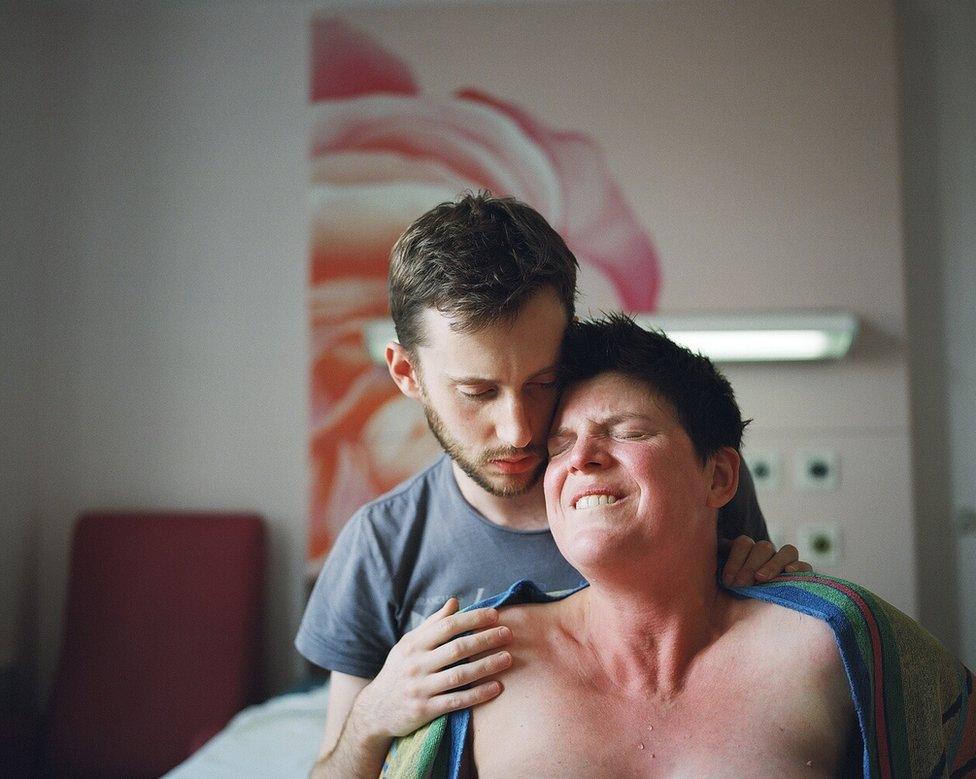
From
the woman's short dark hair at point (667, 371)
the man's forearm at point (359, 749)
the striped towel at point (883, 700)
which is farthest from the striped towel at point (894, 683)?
the man's forearm at point (359, 749)

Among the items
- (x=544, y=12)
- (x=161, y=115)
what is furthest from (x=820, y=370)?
(x=161, y=115)

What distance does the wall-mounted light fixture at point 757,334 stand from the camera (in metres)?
2.81

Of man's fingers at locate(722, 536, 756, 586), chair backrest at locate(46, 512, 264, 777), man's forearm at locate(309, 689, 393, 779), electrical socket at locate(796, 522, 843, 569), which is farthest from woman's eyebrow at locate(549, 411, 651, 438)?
chair backrest at locate(46, 512, 264, 777)

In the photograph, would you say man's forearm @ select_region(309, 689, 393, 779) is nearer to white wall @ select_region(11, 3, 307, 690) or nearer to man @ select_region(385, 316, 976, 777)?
man @ select_region(385, 316, 976, 777)

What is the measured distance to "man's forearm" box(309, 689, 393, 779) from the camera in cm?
129

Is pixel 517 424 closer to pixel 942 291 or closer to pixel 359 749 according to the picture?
pixel 359 749

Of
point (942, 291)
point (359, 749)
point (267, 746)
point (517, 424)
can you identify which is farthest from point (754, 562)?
point (942, 291)

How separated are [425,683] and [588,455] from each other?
0.40 meters

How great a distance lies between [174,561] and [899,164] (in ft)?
9.59

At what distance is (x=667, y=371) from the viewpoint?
1.32 m

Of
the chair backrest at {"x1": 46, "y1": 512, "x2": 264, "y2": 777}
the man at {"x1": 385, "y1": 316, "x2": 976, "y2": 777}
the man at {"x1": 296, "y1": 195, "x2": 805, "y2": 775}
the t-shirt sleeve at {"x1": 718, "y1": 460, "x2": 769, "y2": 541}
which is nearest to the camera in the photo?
the man at {"x1": 385, "y1": 316, "x2": 976, "y2": 777}

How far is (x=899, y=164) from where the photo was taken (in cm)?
304

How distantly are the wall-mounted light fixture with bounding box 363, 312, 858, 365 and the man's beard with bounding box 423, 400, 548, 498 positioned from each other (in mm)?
1429

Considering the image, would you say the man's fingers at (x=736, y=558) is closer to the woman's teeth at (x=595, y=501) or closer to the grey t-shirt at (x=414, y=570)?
the grey t-shirt at (x=414, y=570)
